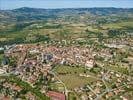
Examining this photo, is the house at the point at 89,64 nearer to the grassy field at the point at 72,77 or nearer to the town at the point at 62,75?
the town at the point at 62,75

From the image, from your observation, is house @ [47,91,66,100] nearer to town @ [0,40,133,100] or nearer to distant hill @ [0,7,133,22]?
town @ [0,40,133,100]

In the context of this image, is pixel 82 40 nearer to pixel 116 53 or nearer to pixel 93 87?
pixel 116 53

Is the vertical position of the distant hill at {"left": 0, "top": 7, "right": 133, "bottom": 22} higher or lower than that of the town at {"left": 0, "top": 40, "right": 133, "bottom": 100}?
lower

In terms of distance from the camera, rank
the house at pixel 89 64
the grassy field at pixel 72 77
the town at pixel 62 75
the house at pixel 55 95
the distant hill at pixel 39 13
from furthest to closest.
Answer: the distant hill at pixel 39 13, the house at pixel 89 64, the grassy field at pixel 72 77, the town at pixel 62 75, the house at pixel 55 95

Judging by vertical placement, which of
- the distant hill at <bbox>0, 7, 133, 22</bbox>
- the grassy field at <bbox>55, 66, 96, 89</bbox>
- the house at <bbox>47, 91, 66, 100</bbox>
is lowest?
the distant hill at <bbox>0, 7, 133, 22</bbox>

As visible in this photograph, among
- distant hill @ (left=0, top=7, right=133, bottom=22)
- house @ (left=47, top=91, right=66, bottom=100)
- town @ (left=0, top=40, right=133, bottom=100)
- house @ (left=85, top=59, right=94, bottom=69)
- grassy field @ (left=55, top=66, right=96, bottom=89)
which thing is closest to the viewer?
house @ (left=47, top=91, right=66, bottom=100)

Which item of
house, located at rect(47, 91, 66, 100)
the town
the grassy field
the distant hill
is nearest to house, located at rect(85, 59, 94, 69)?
the town

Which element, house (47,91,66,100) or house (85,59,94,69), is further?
house (85,59,94,69)

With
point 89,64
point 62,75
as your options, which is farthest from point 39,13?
point 62,75

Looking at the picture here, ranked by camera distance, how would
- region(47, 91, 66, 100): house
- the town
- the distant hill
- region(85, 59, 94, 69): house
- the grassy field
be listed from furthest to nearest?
1. the distant hill
2. region(85, 59, 94, 69): house
3. the grassy field
4. the town
5. region(47, 91, 66, 100): house

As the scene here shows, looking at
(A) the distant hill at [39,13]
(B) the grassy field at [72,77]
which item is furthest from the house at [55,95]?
(A) the distant hill at [39,13]

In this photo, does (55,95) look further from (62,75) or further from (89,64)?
(89,64)
